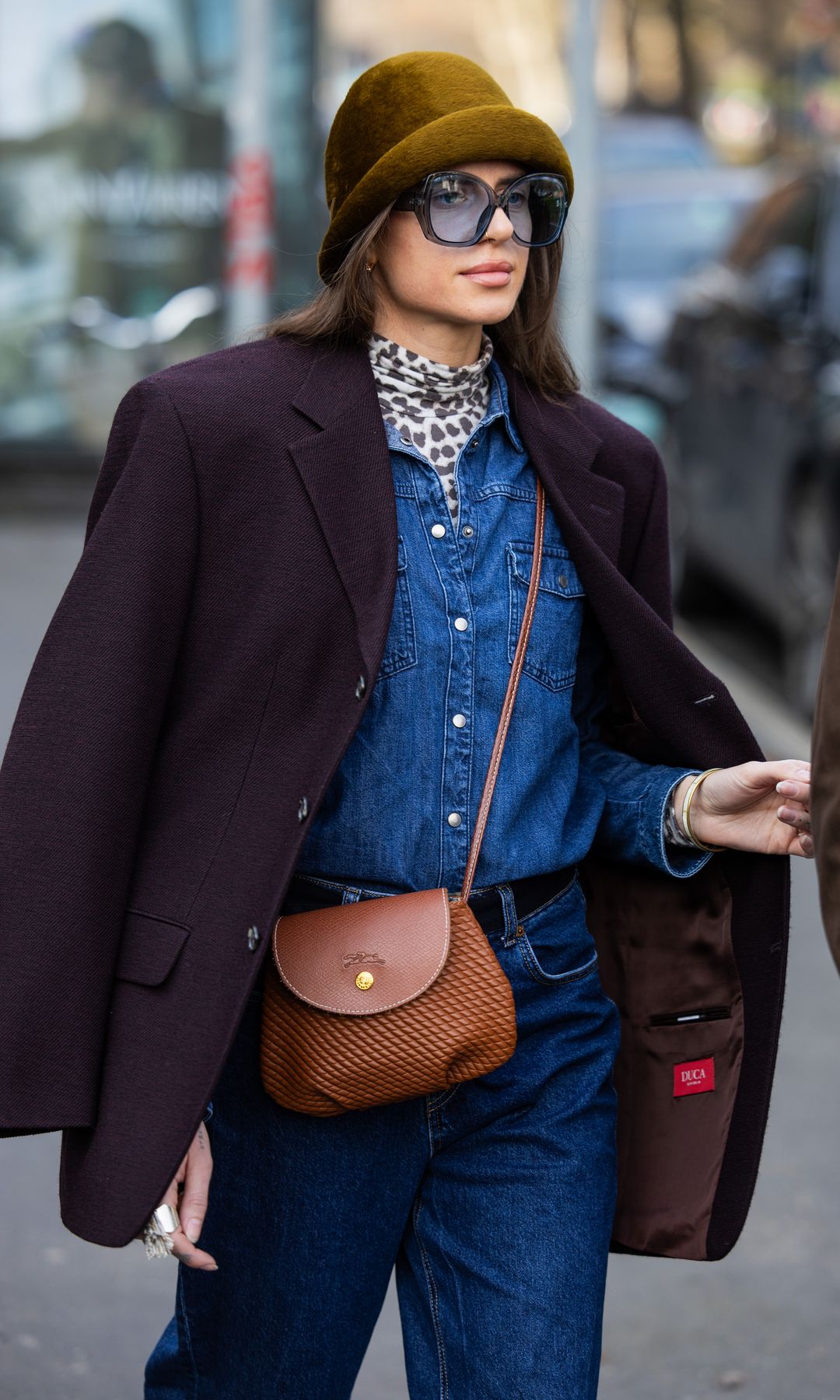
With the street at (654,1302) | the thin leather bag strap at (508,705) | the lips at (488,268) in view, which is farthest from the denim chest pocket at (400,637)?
the street at (654,1302)

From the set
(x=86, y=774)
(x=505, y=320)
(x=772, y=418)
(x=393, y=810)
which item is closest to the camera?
(x=86, y=774)

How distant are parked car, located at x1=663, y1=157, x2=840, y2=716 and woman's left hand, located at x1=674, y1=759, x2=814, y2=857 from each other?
3922 millimetres

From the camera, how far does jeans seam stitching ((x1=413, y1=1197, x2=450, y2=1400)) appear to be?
92.7 inches

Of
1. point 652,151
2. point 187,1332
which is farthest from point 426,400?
point 652,151

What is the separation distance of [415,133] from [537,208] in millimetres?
191

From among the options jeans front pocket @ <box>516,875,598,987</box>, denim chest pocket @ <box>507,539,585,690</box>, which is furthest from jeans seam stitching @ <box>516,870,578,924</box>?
denim chest pocket @ <box>507,539,585,690</box>

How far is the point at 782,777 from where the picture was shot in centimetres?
238

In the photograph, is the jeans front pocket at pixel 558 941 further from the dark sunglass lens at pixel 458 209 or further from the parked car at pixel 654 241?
the parked car at pixel 654 241

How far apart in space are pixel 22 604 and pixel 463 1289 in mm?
7200

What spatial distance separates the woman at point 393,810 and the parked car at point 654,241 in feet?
→ 36.6

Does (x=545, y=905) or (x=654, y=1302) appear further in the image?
(x=654, y=1302)

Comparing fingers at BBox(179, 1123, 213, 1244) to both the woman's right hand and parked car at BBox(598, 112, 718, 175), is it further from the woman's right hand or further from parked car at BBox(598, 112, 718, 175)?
parked car at BBox(598, 112, 718, 175)

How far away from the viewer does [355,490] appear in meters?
2.30

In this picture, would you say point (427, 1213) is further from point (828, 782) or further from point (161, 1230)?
point (828, 782)
